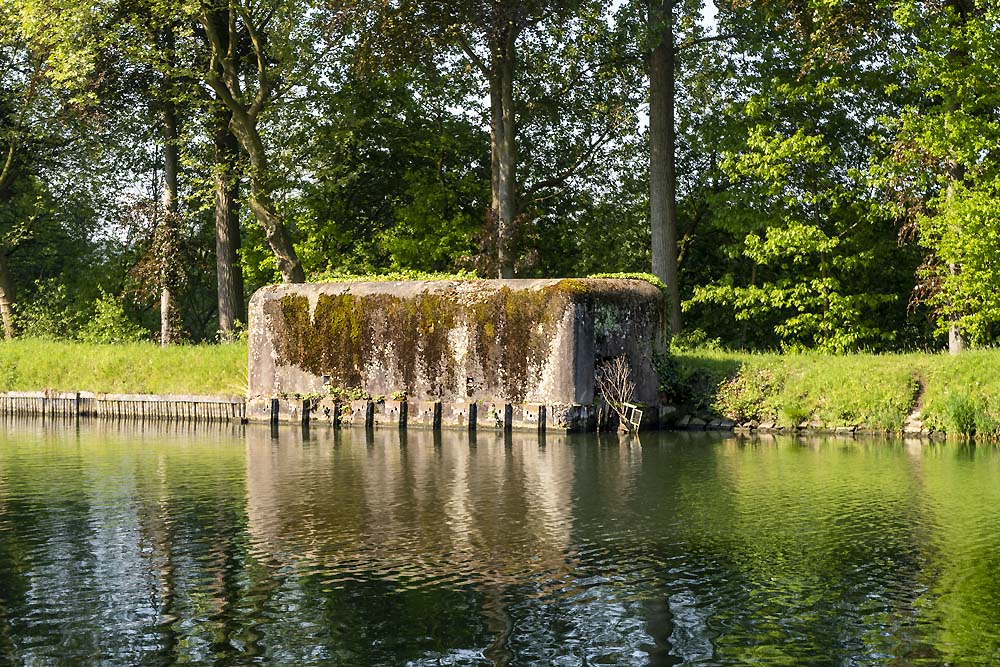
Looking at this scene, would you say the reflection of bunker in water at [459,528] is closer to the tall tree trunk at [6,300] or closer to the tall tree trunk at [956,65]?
the tall tree trunk at [956,65]

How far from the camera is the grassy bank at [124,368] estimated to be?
96.3 feet

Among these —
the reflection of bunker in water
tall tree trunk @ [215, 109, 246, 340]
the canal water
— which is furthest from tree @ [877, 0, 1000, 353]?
tall tree trunk @ [215, 109, 246, 340]

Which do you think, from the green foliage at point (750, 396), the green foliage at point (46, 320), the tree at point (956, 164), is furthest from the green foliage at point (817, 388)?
the green foliage at point (46, 320)

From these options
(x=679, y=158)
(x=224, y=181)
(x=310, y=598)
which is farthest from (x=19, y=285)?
(x=310, y=598)

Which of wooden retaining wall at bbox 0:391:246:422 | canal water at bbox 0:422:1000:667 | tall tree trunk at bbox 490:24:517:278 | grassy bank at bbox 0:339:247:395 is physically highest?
tall tree trunk at bbox 490:24:517:278

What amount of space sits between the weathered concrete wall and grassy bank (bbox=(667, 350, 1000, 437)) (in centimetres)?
129

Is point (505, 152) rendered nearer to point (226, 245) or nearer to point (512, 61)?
point (512, 61)

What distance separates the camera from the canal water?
8836 millimetres

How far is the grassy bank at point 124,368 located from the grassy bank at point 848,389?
31.9 ft

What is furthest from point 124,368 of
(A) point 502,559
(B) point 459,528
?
(A) point 502,559

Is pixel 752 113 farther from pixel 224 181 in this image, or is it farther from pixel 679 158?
pixel 224 181

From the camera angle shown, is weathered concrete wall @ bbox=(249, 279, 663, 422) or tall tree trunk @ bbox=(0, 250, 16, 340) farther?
tall tree trunk @ bbox=(0, 250, 16, 340)

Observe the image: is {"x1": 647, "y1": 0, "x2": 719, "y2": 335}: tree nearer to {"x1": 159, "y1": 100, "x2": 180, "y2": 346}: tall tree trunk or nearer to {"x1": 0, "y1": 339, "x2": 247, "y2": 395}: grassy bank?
{"x1": 0, "y1": 339, "x2": 247, "y2": 395}: grassy bank

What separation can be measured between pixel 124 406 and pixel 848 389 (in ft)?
49.8
